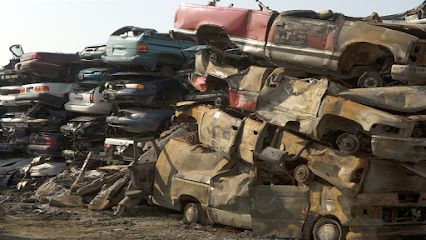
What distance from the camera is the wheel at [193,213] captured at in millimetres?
8984

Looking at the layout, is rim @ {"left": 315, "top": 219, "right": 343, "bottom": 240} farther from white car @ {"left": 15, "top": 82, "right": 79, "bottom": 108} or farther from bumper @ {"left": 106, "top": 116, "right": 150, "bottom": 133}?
white car @ {"left": 15, "top": 82, "right": 79, "bottom": 108}

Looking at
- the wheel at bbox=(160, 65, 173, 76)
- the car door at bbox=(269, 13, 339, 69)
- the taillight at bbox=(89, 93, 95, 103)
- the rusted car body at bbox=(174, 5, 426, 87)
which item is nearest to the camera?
the rusted car body at bbox=(174, 5, 426, 87)

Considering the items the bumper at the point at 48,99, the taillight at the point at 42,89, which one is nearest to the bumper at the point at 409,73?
the bumper at the point at 48,99

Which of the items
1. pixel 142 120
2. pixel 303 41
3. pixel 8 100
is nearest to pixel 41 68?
pixel 8 100

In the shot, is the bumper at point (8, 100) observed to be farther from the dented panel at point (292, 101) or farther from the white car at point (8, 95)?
the dented panel at point (292, 101)

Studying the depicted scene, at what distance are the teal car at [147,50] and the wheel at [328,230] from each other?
252 inches

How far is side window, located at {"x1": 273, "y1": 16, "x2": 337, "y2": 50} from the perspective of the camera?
750 cm

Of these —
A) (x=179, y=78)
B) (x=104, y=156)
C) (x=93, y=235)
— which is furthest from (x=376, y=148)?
(x=104, y=156)

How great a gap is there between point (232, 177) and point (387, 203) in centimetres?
246

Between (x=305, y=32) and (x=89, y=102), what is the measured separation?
7.90 m

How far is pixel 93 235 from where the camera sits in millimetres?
8164

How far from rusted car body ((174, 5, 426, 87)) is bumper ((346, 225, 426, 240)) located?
1.81 metres

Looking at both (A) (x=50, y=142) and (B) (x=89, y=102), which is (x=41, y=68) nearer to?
(A) (x=50, y=142)

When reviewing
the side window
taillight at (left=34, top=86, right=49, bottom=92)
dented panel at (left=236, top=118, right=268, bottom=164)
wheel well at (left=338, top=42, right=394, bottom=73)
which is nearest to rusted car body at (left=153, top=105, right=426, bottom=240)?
dented panel at (left=236, top=118, right=268, bottom=164)
